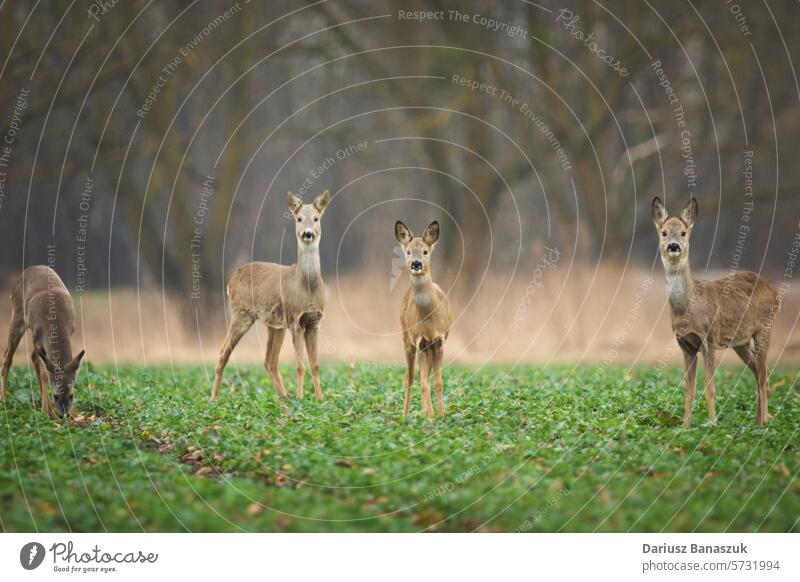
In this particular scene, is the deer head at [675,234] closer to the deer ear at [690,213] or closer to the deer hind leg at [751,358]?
the deer ear at [690,213]

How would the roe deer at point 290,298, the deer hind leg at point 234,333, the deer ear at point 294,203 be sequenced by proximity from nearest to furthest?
the deer ear at point 294,203, the roe deer at point 290,298, the deer hind leg at point 234,333

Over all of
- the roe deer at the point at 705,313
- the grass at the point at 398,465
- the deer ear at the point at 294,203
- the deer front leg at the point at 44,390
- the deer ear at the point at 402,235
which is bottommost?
the grass at the point at 398,465

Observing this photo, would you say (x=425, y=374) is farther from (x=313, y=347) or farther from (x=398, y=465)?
(x=313, y=347)

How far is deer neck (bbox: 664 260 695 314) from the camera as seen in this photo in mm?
11445

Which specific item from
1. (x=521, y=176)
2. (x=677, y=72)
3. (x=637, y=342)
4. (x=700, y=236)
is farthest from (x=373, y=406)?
(x=700, y=236)

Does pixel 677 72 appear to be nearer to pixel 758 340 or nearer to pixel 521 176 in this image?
pixel 521 176

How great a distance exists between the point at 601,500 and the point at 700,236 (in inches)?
1265

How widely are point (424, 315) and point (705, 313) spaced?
3376mm

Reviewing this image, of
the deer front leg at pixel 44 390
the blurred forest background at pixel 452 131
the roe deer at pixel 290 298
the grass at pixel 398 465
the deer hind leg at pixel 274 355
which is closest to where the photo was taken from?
the grass at pixel 398 465

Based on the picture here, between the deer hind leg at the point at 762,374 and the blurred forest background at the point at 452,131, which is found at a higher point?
the blurred forest background at the point at 452,131

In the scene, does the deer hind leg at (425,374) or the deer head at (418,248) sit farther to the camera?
the deer hind leg at (425,374)

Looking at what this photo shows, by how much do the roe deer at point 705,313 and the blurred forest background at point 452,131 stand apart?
6496mm

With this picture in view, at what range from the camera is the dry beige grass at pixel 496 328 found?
755 inches

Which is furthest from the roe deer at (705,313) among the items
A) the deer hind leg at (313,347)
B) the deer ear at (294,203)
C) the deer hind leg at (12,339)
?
the deer hind leg at (12,339)
